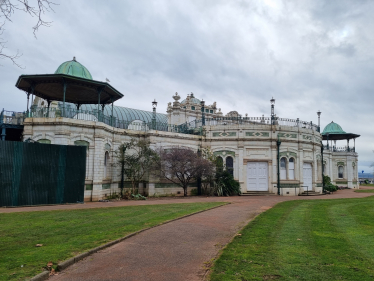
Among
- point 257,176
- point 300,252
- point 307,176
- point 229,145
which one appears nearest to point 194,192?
point 229,145

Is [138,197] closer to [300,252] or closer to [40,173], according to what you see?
[40,173]

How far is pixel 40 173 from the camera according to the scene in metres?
16.9

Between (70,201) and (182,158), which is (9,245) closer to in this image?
(70,201)

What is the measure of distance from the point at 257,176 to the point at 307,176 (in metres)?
5.58

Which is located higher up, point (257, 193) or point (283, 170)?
point (283, 170)

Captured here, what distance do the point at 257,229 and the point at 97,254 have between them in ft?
17.4

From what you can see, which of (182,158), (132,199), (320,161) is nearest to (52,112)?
(132,199)

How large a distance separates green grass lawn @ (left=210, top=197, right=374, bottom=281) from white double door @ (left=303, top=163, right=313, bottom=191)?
1726cm

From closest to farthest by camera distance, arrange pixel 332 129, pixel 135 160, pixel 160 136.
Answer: pixel 135 160 < pixel 160 136 < pixel 332 129

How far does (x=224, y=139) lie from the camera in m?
26.8

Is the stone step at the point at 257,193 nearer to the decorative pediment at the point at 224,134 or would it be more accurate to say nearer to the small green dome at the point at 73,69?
the decorative pediment at the point at 224,134

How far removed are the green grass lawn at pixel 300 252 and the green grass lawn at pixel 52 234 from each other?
3484mm

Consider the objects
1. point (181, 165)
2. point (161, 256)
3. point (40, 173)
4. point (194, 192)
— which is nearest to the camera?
point (161, 256)

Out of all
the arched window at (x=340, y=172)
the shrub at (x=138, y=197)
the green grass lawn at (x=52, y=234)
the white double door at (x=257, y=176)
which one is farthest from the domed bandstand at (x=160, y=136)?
the arched window at (x=340, y=172)
